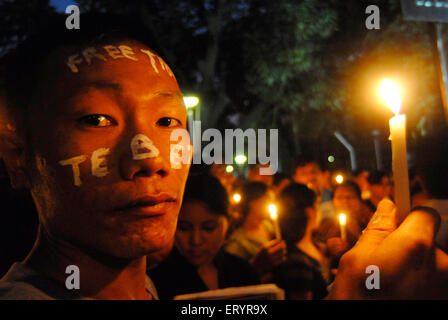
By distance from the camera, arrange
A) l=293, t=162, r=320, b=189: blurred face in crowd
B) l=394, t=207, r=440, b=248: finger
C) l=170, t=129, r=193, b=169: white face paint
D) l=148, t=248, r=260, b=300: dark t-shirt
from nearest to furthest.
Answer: l=394, t=207, r=440, b=248: finger, l=170, t=129, r=193, b=169: white face paint, l=148, t=248, r=260, b=300: dark t-shirt, l=293, t=162, r=320, b=189: blurred face in crowd

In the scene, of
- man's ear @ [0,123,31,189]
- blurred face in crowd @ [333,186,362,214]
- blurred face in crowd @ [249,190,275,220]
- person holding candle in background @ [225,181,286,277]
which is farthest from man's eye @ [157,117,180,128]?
blurred face in crowd @ [249,190,275,220]

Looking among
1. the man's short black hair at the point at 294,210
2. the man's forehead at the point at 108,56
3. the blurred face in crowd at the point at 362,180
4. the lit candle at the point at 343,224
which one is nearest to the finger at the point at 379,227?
the lit candle at the point at 343,224

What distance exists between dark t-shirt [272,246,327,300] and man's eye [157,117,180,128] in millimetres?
1308

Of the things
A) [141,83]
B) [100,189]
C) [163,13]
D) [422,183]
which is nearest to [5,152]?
[100,189]

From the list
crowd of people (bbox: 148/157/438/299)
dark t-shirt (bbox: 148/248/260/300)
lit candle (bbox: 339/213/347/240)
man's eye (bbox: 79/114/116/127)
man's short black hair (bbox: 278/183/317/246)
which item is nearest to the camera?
man's eye (bbox: 79/114/116/127)

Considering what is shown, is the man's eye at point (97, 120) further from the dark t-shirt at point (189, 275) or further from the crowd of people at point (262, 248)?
the dark t-shirt at point (189, 275)

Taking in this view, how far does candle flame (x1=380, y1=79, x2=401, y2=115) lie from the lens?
111cm

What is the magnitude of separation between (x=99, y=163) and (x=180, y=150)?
0.98ft

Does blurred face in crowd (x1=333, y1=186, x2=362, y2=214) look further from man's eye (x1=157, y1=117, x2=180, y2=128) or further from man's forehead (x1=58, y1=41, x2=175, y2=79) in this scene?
man's forehead (x1=58, y1=41, x2=175, y2=79)

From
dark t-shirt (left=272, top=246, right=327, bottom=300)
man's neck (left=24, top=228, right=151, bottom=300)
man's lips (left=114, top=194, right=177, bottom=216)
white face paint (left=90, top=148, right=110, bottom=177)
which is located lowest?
dark t-shirt (left=272, top=246, right=327, bottom=300)

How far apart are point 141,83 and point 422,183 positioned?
9.45 feet

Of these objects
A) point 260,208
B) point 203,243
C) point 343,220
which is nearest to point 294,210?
point 203,243
